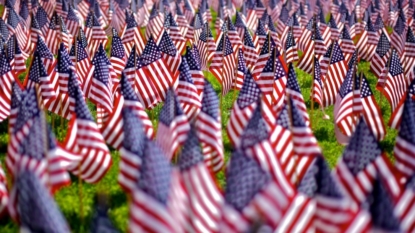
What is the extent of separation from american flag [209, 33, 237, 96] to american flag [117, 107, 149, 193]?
544 cm

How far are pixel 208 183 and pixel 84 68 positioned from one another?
790 centimetres

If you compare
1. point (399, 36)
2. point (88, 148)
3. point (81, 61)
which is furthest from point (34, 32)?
point (399, 36)

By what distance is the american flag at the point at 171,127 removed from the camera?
9711 mm

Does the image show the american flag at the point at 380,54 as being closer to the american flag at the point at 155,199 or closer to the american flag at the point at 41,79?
the american flag at the point at 41,79

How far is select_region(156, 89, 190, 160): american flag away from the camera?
9711 mm

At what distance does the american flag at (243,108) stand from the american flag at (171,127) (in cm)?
100

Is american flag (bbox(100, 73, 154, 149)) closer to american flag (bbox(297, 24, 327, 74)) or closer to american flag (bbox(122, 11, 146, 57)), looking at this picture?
american flag (bbox(297, 24, 327, 74))

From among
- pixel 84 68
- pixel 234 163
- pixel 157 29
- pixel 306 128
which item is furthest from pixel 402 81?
pixel 157 29

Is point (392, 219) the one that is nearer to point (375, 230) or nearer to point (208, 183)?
point (375, 230)

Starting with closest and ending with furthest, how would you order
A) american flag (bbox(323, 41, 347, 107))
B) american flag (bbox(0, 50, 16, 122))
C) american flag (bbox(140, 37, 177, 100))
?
american flag (bbox(0, 50, 16, 122)), american flag (bbox(140, 37, 177, 100)), american flag (bbox(323, 41, 347, 107))

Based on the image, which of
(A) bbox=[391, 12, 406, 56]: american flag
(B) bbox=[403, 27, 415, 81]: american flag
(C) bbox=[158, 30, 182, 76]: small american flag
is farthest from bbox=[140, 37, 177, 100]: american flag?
(A) bbox=[391, 12, 406, 56]: american flag

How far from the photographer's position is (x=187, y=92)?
1212 centimetres

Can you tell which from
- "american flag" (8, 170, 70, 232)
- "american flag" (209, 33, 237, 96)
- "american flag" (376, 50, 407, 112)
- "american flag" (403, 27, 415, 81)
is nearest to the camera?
"american flag" (8, 170, 70, 232)

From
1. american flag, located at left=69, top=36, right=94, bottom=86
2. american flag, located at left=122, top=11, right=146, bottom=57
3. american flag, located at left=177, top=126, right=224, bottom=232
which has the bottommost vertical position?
american flag, located at left=177, top=126, right=224, bottom=232
